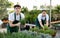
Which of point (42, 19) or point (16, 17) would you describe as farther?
point (42, 19)

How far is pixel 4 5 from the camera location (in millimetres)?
5418

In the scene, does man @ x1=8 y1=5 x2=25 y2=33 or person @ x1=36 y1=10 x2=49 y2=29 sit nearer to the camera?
man @ x1=8 y1=5 x2=25 y2=33

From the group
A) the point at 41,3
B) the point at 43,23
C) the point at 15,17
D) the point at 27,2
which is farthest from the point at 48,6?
the point at 15,17

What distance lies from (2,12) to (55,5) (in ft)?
28.9

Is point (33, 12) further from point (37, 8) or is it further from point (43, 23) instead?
point (43, 23)

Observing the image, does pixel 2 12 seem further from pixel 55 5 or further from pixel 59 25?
pixel 55 5

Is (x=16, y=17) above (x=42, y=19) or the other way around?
above

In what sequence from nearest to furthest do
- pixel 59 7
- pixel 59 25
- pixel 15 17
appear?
pixel 15 17
pixel 59 25
pixel 59 7

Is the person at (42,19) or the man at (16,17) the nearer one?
the man at (16,17)

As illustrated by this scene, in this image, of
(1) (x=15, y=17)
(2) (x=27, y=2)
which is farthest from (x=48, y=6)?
(1) (x=15, y=17)

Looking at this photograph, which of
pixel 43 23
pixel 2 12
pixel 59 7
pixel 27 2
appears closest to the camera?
pixel 2 12

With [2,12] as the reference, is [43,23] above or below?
below

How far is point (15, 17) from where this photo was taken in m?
5.86

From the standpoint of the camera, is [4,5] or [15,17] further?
[15,17]
